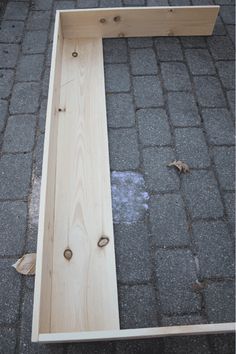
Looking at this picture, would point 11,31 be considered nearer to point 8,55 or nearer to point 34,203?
point 8,55

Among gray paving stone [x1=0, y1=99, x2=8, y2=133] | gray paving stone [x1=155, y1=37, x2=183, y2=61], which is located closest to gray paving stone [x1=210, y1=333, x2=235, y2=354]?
gray paving stone [x1=0, y1=99, x2=8, y2=133]

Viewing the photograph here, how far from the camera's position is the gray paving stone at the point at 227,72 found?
237 centimetres

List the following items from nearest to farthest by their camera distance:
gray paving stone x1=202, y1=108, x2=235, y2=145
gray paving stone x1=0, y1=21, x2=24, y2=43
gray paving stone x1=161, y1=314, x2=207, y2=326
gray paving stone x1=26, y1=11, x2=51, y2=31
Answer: gray paving stone x1=161, y1=314, x2=207, y2=326
gray paving stone x1=202, y1=108, x2=235, y2=145
gray paving stone x1=0, y1=21, x2=24, y2=43
gray paving stone x1=26, y1=11, x2=51, y2=31

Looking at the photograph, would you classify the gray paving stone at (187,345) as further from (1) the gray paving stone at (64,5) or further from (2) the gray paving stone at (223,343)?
(1) the gray paving stone at (64,5)

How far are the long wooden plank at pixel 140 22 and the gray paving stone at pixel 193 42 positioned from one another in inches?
1.4

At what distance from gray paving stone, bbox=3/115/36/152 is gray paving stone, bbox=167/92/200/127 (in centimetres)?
91

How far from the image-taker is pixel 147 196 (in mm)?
1828

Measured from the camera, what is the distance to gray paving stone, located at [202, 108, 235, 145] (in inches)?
81.4

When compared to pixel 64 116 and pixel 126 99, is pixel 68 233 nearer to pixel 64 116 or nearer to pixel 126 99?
pixel 64 116

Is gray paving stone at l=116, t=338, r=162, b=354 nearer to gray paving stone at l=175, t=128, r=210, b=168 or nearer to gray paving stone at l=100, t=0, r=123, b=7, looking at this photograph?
gray paving stone at l=175, t=128, r=210, b=168

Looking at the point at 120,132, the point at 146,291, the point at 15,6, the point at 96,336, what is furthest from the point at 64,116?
the point at 15,6

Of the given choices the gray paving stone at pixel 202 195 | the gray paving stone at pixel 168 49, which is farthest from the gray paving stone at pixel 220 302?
the gray paving stone at pixel 168 49

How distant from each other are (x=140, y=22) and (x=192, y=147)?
44.7 inches

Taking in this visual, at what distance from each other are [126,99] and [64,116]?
0.45 meters
